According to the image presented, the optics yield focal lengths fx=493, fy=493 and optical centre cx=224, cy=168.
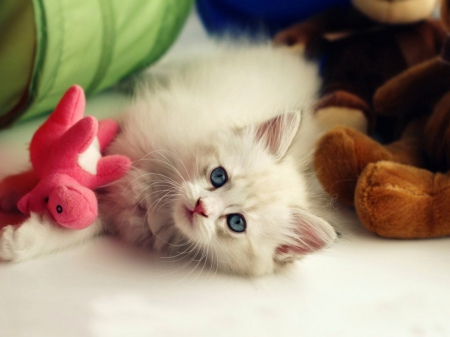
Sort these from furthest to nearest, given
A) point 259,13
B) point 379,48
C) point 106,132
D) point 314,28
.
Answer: point 259,13 < point 314,28 < point 379,48 < point 106,132

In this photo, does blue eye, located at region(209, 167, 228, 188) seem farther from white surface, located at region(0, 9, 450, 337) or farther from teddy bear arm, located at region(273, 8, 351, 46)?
teddy bear arm, located at region(273, 8, 351, 46)

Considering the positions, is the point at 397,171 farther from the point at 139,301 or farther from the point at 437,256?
the point at 139,301

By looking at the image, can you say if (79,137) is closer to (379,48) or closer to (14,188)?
(14,188)

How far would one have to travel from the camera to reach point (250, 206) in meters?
1.04

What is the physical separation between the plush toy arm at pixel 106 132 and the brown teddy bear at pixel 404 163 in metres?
0.52

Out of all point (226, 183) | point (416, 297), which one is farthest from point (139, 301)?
point (416, 297)

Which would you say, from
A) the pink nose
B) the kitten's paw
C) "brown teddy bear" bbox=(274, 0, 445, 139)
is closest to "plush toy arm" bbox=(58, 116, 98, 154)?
the kitten's paw

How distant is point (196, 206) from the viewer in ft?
3.34

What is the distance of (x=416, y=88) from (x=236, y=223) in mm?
756

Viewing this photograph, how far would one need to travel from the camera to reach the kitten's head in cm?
103

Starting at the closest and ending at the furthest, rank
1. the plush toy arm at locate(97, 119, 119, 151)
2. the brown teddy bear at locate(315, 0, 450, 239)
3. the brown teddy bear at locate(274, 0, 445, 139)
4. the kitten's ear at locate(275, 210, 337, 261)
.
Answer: the kitten's ear at locate(275, 210, 337, 261) < the brown teddy bear at locate(315, 0, 450, 239) < the plush toy arm at locate(97, 119, 119, 151) < the brown teddy bear at locate(274, 0, 445, 139)

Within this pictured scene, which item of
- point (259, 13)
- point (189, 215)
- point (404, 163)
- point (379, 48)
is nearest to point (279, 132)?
point (189, 215)


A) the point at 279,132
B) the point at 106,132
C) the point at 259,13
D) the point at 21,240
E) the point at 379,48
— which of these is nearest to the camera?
the point at 21,240

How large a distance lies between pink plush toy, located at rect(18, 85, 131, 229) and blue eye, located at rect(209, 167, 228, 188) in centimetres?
21
